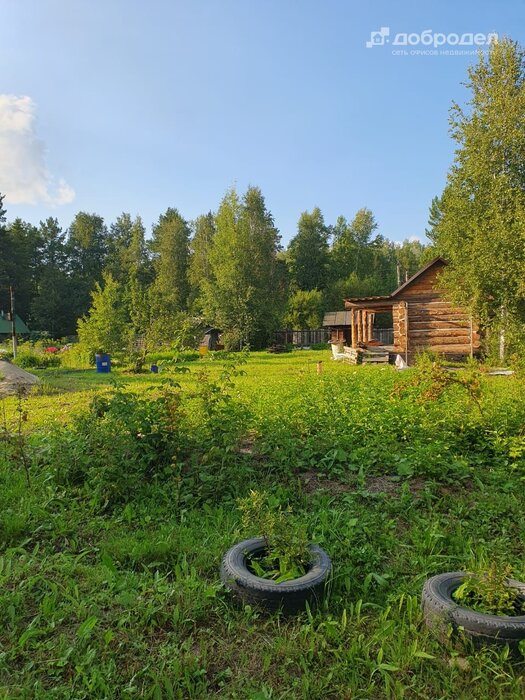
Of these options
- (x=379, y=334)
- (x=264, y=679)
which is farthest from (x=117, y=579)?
(x=379, y=334)

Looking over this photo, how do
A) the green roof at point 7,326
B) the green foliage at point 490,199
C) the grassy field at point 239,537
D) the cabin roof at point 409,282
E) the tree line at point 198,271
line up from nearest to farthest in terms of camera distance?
the grassy field at point 239,537
the green foliage at point 490,199
the cabin roof at point 409,282
the tree line at point 198,271
the green roof at point 7,326

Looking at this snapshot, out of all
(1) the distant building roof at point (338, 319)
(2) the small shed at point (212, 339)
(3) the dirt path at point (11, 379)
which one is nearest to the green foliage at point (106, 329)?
(3) the dirt path at point (11, 379)

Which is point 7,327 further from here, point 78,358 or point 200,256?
point 78,358

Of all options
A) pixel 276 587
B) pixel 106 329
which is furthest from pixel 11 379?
pixel 276 587

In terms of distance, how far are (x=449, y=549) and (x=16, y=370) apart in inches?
524

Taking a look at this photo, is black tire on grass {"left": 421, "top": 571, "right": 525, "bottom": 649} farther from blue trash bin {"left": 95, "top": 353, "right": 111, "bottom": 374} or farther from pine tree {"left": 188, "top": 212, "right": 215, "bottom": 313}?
pine tree {"left": 188, "top": 212, "right": 215, "bottom": 313}

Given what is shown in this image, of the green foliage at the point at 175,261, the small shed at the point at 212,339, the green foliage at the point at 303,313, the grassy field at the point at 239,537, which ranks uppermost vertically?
the green foliage at the point at 175,261

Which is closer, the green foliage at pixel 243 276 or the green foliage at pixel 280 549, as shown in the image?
the green foliage at pixel 280 549

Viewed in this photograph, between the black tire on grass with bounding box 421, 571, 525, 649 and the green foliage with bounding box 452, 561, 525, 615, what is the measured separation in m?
0.06

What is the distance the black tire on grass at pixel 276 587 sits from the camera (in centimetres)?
266

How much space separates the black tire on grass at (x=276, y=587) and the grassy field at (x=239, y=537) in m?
0.08

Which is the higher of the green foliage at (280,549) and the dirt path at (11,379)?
the dirt path at (11,379)

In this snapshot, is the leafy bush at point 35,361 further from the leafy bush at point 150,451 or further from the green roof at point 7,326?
the green roof at point 7,326

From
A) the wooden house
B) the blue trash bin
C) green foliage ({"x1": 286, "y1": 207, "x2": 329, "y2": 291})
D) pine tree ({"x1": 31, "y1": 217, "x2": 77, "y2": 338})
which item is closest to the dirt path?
the blue trash bin
